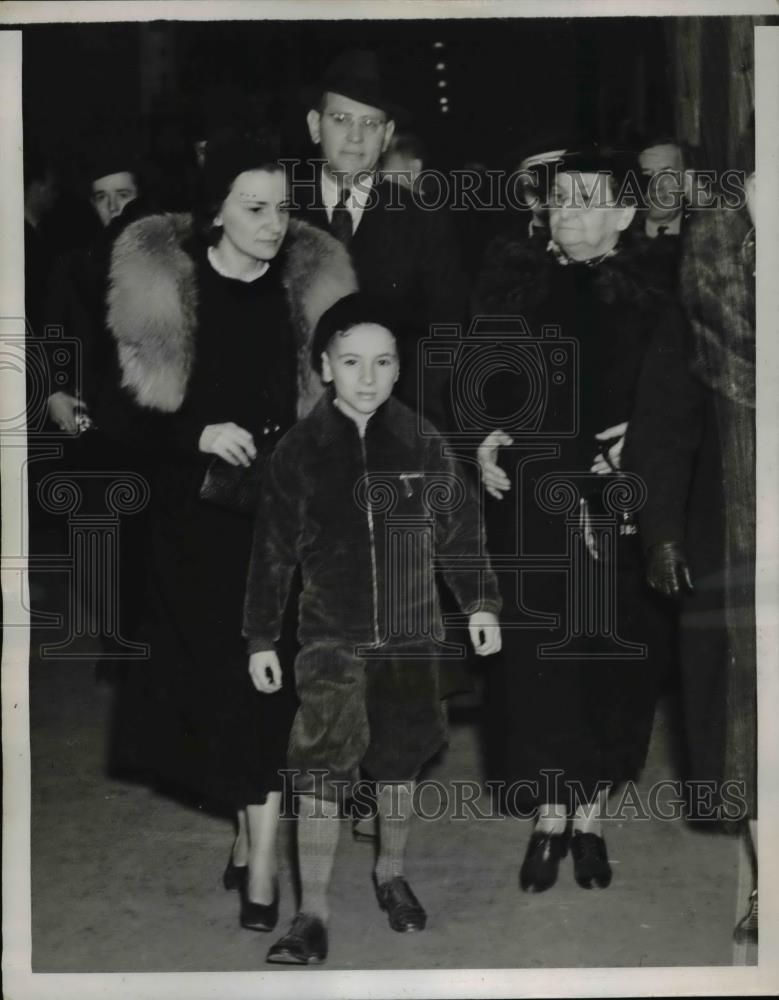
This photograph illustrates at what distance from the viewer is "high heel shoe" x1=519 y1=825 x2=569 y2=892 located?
115 inches

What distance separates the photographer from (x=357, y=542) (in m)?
2.87

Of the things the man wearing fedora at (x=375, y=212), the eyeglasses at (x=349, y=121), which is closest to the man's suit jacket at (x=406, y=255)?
the man wearing fedora at (x=375, y=212)

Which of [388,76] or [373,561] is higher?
[388,76]

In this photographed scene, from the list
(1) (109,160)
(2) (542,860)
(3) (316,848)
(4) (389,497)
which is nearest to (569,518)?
(4) (389,497)

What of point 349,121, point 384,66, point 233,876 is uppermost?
point 384,66

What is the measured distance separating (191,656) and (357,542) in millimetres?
438

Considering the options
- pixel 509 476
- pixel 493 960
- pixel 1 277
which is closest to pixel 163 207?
pixel 1 277

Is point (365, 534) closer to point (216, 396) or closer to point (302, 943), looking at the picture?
point (216, 396)

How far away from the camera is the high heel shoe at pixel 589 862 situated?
2930 mm

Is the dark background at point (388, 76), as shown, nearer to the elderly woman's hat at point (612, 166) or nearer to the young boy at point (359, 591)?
the elderly woman's hat at point (612, 166)

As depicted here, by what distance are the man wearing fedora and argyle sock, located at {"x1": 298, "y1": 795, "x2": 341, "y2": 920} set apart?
887 mm

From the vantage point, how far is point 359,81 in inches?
111

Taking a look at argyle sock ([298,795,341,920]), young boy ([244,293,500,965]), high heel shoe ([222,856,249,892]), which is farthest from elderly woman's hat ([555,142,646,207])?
high heel shoe ([222,856,249,892])

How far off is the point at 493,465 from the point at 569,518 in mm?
204
